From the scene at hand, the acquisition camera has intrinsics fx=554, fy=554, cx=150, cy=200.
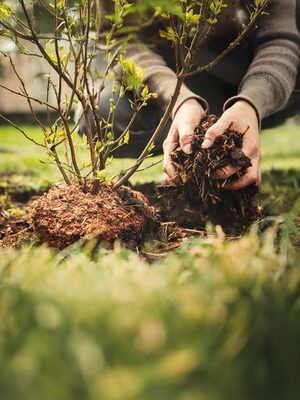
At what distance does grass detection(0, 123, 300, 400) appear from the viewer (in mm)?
729

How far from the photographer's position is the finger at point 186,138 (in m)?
2.11

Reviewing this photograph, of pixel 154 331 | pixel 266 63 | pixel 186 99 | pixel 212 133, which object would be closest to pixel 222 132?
pixel 212 133

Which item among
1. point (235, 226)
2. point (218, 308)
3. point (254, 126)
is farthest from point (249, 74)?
point (218, 308)

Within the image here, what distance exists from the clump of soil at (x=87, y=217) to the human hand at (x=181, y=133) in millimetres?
213

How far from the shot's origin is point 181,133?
7.07 feet

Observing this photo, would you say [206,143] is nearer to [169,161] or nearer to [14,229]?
[169,161]

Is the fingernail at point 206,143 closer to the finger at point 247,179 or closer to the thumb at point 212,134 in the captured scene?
the thumb at point 212,134

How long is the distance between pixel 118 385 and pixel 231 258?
60cm

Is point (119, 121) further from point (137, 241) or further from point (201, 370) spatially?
point (201, 370)

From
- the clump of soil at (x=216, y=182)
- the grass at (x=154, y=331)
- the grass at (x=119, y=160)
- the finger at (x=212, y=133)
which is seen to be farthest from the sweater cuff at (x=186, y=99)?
the grass at (x=154, y=331)

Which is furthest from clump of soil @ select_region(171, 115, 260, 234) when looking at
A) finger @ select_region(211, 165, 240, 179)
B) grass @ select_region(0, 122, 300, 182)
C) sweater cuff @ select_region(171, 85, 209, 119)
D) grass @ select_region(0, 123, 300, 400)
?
grass @ select_region(0, 123, 300, 400)

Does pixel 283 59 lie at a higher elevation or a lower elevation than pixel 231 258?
higher

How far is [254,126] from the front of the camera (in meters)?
2.26

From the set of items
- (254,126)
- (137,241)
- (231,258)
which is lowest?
(231,258)
